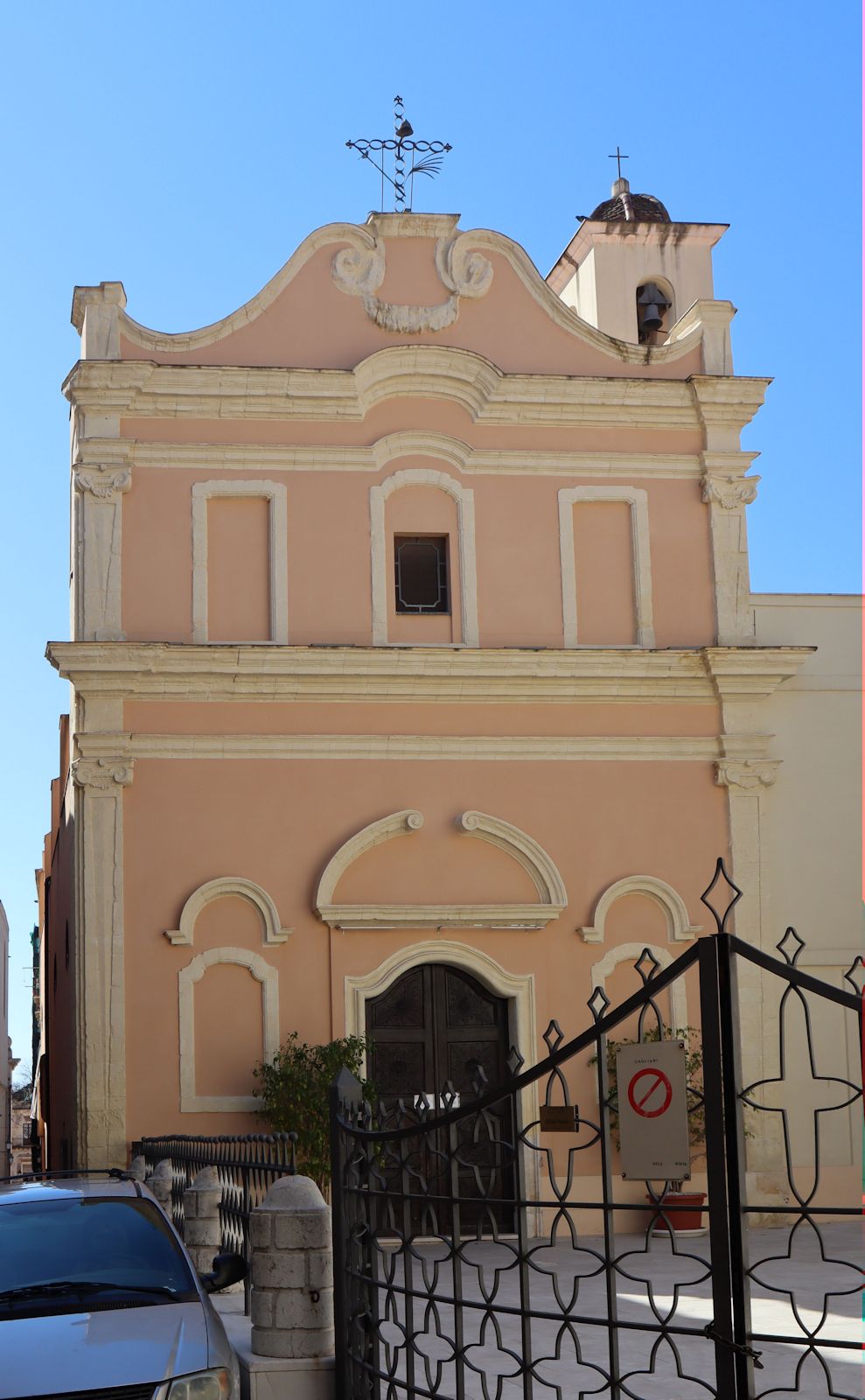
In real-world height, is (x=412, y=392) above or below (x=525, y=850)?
above

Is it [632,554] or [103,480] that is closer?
[103,480]

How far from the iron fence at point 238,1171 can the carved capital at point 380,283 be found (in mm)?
9833

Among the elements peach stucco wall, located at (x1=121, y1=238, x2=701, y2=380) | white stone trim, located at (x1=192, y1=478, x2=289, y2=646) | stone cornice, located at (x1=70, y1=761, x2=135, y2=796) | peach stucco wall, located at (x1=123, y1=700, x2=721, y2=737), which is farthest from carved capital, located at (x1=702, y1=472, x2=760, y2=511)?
stone cornice, located at (x1=70, y1=761, x2=135, y2=796)

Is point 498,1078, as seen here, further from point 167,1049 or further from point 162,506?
point 162,506

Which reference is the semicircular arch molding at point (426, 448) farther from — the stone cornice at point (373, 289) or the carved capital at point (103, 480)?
the carved capital at point (103, 480)

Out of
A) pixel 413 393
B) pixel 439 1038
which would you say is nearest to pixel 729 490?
pixel 413 393

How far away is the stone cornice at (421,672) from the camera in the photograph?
17.9 metres

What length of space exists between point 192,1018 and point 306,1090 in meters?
1.53

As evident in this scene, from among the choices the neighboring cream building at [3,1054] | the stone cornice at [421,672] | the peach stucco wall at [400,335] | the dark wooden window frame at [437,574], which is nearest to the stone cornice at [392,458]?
the dark wooden window frame at [437,574]

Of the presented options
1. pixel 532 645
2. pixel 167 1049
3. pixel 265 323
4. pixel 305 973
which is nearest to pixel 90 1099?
pixel 167 1049

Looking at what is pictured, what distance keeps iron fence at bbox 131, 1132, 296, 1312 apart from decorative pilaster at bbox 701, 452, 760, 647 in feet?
Result: 29.7

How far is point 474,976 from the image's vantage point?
725 inches

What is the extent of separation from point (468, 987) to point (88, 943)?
4.14m

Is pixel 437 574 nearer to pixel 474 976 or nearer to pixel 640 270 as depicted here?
pixel 474 976
